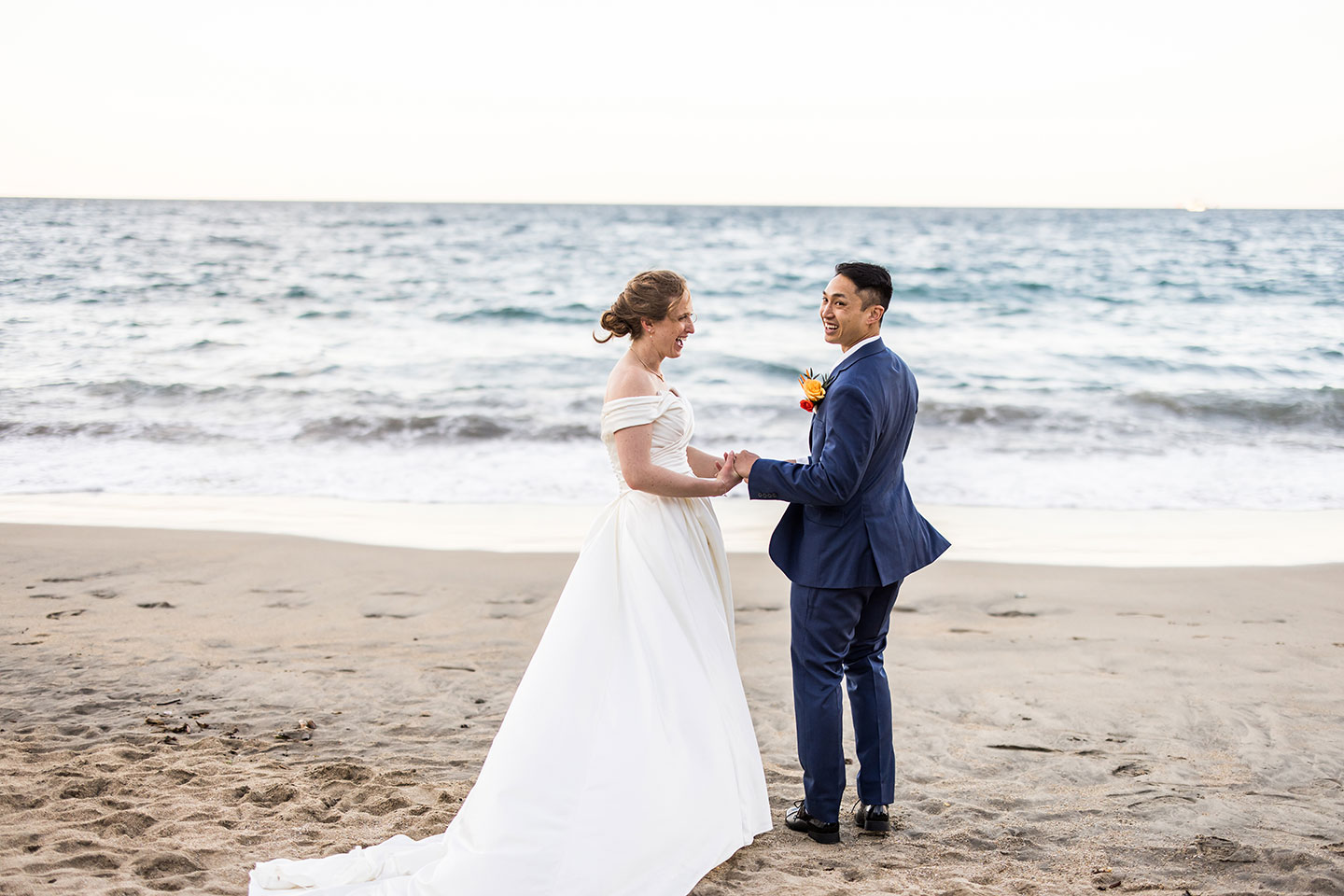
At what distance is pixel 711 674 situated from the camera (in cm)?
299

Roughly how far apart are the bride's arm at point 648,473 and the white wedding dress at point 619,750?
0.04 meters

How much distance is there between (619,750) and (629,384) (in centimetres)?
113

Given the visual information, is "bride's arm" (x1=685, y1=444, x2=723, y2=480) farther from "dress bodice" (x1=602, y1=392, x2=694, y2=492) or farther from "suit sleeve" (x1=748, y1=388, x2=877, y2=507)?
"suit sleeve" (x1=748, y1=388, x2=877, y2=507)

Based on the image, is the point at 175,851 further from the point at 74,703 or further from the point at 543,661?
the point at 74,703

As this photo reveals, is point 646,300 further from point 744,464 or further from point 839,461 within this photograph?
point 839,461

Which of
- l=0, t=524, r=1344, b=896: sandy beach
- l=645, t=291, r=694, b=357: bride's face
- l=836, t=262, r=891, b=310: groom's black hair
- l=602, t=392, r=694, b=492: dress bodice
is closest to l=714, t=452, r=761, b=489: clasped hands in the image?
l=602, t=392, r=694, b=492: dress bodice

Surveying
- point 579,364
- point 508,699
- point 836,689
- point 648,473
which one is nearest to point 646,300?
point 648,473

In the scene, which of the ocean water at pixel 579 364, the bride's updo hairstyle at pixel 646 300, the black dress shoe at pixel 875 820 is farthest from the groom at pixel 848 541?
the ocean water at pixel 579 364

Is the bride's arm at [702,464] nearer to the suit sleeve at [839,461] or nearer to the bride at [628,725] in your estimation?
the bride at [628,725]

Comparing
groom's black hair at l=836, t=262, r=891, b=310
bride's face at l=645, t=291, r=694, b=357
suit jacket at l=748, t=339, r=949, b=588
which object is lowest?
suit jacket at l=748, t=339, r=949, b=588

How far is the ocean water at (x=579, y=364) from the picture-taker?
31.2 feet

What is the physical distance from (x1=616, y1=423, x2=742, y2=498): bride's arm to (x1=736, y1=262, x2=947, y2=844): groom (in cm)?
19

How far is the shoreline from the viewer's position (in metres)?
6.80

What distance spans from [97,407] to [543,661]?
468 inches
